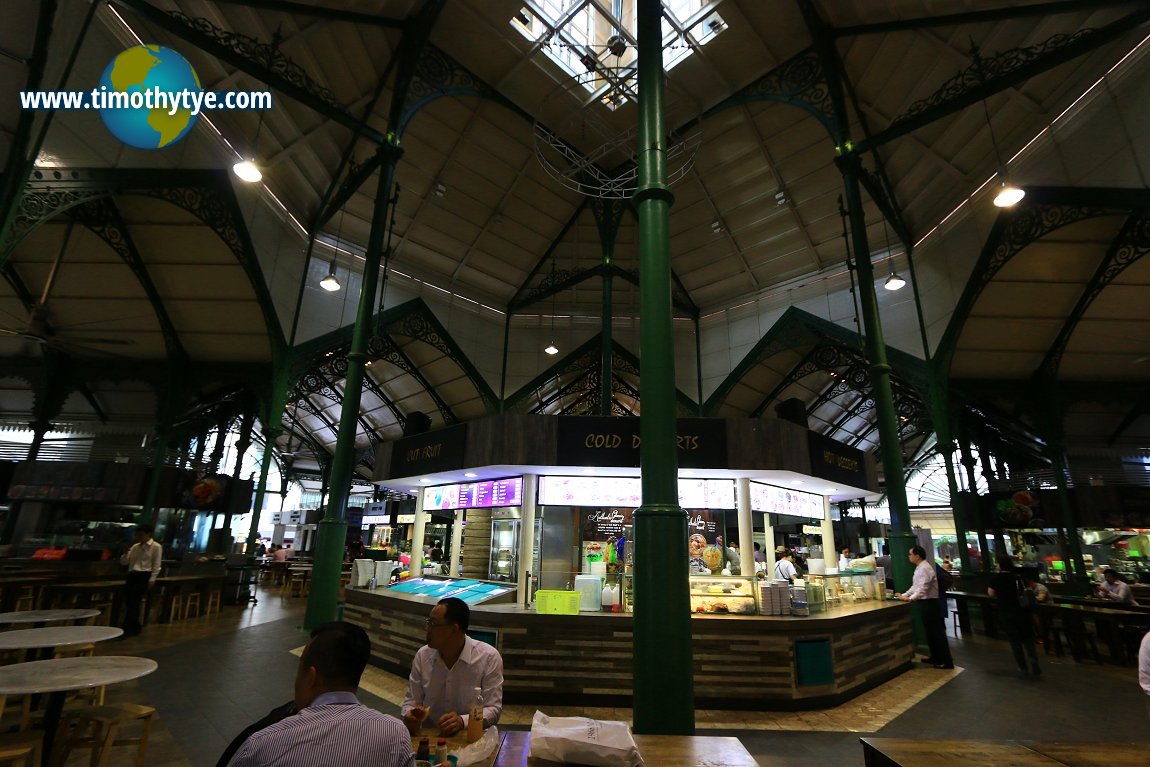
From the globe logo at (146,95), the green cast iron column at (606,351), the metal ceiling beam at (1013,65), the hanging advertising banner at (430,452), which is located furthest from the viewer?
the green cast iron column at (606,351)

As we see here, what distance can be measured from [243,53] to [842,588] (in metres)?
11.9

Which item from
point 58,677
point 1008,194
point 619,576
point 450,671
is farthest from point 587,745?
point 1008,194

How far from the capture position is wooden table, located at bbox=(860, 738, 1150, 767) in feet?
7.23

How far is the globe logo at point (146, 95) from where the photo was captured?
8031mm

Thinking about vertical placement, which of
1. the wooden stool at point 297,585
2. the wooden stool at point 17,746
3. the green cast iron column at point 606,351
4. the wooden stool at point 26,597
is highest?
the green cast iron column at point 606,351

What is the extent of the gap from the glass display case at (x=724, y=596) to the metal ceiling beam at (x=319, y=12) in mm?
9575

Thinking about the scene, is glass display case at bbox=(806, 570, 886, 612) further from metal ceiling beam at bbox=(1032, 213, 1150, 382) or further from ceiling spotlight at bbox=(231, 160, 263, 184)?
ceiling spotlight at bbox=(231, 160, 263, 184)

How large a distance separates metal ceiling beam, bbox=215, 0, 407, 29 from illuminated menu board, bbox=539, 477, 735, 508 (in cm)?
775

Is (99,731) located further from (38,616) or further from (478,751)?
(478,751)

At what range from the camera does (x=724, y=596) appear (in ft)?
20.4

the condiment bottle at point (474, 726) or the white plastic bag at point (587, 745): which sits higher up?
the white plastic bag at point (587, 745)

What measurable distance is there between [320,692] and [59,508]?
19.0 meters

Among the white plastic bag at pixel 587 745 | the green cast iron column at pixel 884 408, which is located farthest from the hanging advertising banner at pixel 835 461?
the white plastic bag at pixel 587 745

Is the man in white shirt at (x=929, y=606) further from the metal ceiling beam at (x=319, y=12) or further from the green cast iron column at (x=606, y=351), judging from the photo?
the metal ceiling beam at (x=319, y=12)
